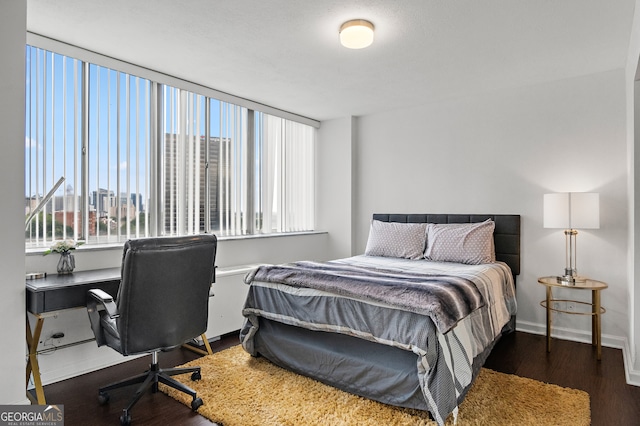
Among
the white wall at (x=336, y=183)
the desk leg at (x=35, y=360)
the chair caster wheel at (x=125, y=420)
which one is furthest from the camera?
the white wall at (x=336, y=183)

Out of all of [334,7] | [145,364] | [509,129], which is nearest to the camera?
[334,7]

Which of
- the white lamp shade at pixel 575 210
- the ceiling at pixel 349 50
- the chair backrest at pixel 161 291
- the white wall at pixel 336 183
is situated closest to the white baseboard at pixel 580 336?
the white lamp shade at pixel 575 210

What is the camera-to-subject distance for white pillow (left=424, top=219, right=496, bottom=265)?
370 cm

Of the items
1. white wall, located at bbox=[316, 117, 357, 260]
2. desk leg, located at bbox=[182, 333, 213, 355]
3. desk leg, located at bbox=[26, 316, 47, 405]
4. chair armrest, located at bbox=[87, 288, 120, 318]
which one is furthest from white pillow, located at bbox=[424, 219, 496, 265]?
desk leg, located at bbox=[26, 316, 47, 405]

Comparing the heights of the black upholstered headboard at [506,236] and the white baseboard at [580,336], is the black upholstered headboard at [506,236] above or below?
above

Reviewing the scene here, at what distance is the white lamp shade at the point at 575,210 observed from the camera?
3232 mm

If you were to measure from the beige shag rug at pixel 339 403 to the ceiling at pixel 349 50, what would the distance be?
8.34 ft

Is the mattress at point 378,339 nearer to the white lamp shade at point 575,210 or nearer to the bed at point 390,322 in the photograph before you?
the bed at point 390,322

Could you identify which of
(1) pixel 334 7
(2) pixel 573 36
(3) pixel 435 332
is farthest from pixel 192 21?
(2) pixel 573 36

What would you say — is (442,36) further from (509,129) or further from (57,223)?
(57,223)

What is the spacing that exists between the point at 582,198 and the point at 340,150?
2.96 metres

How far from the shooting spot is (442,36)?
111 inches

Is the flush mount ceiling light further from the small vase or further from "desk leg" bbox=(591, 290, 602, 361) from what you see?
"desk leg" bbox=(591, 290, 602, 361)

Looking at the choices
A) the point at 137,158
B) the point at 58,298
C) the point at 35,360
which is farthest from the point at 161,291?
the point at 137,158
